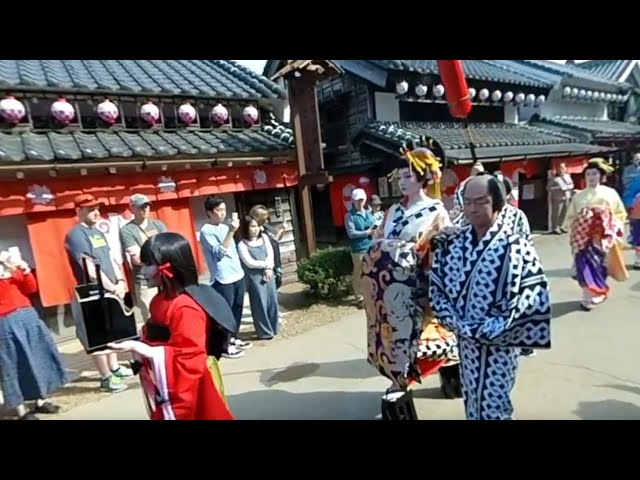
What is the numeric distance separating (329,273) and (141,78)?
4411mm

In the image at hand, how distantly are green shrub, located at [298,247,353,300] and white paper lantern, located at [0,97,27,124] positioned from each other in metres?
4.09

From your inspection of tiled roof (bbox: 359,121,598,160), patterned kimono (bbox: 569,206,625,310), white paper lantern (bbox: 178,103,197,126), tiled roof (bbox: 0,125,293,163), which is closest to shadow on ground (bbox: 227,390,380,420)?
patterned kimono (bbox: 569,206,625,310)

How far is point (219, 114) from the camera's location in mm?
7027

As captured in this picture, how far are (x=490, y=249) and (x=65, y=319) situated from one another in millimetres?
5461

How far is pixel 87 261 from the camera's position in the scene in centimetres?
357

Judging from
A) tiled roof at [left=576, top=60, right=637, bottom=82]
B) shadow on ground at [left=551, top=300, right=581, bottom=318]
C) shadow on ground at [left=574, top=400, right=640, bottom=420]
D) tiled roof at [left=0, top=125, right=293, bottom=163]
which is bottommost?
shadow on ground at [left=551, top=300, right=581, bottom=318]

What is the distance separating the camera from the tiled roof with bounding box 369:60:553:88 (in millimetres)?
9195

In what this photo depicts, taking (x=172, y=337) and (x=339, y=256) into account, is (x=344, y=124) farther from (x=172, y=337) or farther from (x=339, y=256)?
(x=172, y=337)

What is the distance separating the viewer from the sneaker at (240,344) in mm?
4613

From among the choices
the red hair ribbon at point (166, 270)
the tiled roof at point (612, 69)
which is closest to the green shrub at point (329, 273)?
the red hair ribbon at point (166, 270)

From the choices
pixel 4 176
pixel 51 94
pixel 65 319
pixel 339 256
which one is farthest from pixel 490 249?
pixel 51 94

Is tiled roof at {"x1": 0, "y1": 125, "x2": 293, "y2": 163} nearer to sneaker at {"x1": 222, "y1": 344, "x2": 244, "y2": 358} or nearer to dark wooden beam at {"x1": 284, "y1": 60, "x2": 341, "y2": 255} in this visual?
dark wooden beam at {"x1": 284, "y1": 60, "x2": 341, "y2": 255}

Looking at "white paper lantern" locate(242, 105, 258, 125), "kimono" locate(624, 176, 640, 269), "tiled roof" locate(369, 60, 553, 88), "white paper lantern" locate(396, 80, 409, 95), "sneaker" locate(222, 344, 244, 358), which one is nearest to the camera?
"sneaker" locate(222, 344, 244, 358)

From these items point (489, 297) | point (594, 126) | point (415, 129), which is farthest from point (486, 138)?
point (489, 297)
